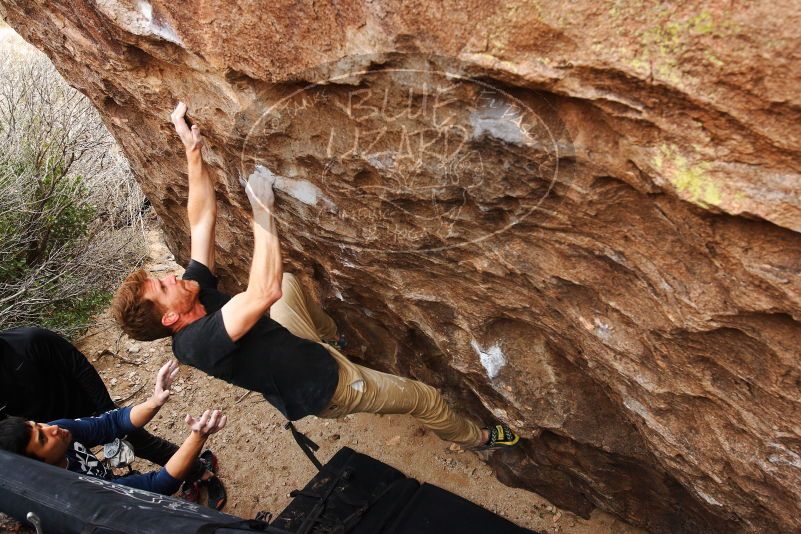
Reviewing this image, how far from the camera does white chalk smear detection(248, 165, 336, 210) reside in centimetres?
220

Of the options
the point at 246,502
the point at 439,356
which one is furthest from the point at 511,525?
the point at 246,502

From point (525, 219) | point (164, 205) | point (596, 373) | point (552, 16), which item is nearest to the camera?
point (552, 16)

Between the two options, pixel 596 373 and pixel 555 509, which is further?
pixel 555 509

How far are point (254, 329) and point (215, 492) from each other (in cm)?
162

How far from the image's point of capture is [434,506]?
2.79 metres

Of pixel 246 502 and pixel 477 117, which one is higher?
pixel 477 117

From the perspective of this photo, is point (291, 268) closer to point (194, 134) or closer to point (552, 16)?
point (194, 134)

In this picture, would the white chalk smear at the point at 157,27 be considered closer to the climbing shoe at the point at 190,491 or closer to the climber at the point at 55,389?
the climber at the point at 55,389

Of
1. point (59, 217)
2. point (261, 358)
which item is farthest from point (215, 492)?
point (59, 217)

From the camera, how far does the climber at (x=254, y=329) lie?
2.02m

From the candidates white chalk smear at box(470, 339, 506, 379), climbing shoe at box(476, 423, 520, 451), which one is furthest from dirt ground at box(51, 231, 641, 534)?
white chalk smear at box(470, 339, 506, 379)

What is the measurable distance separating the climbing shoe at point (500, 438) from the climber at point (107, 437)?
4.11 ft

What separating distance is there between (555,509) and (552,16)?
2515 millimetres

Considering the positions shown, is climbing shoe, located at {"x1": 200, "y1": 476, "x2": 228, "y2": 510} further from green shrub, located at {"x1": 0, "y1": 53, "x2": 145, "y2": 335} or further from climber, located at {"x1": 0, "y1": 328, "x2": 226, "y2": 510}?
green shrub, located at {"x1": 0, "y1": 53, "x2": 145, "y2": 335}
